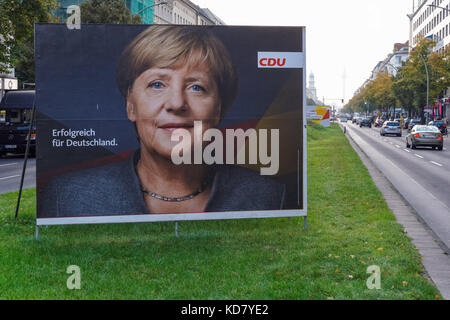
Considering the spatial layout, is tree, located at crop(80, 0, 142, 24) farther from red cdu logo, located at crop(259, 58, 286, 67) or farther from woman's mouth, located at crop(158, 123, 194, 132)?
woman's mouth, located at crop(158, 123, 194, 132)

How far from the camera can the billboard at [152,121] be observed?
7.82 metres

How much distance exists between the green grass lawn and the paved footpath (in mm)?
157

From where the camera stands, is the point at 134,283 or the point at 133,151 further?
the point at 133,151

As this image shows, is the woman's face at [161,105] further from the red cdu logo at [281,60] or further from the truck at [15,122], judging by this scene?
the truck at [15,122]

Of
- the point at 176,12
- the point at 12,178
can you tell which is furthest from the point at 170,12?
the point at 12,178

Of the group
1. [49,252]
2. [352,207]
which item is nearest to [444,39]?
[352,207]

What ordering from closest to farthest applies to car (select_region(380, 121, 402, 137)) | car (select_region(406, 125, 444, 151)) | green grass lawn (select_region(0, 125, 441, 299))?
1. green grass lawn (select_region(0, 125, 441, 299))
2. car (select_region(406, 125, 444, 151))
3. car (select_region(380, 121, 402, 137))

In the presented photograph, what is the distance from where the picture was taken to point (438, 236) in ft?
29.0

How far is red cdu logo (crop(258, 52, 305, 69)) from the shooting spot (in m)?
8.33

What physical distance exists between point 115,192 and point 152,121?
1104mm

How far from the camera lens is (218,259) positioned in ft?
22.4

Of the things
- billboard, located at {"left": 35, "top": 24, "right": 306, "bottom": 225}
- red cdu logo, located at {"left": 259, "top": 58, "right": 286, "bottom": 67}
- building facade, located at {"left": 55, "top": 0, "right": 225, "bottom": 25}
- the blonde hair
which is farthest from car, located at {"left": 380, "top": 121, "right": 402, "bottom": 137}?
the blonde hair
